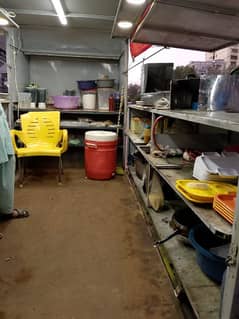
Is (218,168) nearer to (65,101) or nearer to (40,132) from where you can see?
(40,132)

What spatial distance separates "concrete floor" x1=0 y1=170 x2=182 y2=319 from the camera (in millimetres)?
1501

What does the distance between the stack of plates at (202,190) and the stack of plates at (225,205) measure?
5 centimetres

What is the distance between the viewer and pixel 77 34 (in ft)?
14.9

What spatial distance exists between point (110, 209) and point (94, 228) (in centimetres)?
46

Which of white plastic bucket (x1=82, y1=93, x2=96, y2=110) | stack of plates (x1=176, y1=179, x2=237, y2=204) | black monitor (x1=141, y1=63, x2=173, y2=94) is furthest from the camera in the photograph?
white plastic bucket (x1=82, y1=93, x2=96, y2=110)

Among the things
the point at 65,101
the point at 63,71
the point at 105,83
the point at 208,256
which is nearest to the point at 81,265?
the point at 208,256

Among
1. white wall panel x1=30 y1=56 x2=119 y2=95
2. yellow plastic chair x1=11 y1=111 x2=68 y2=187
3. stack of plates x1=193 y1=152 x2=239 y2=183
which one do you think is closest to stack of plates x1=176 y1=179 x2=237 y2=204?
stack of plates x1=193 y1=152 x2=239 y2=183

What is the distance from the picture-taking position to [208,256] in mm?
1413

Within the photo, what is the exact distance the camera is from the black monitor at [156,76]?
287cm

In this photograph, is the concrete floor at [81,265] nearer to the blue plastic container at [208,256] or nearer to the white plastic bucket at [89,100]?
the blue plastic container at [208,256]

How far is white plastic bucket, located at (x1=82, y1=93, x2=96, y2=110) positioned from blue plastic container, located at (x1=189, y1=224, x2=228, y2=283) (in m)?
3.06

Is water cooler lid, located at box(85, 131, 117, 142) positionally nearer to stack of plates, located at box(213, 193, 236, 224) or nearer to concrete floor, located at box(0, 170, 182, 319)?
concrete floor, located at box(0, 170, 182, 319)

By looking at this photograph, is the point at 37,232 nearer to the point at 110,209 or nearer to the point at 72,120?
the point at 110,209

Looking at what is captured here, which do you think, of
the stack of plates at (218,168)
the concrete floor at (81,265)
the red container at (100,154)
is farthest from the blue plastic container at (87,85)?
the stack of plates at (218,168)
